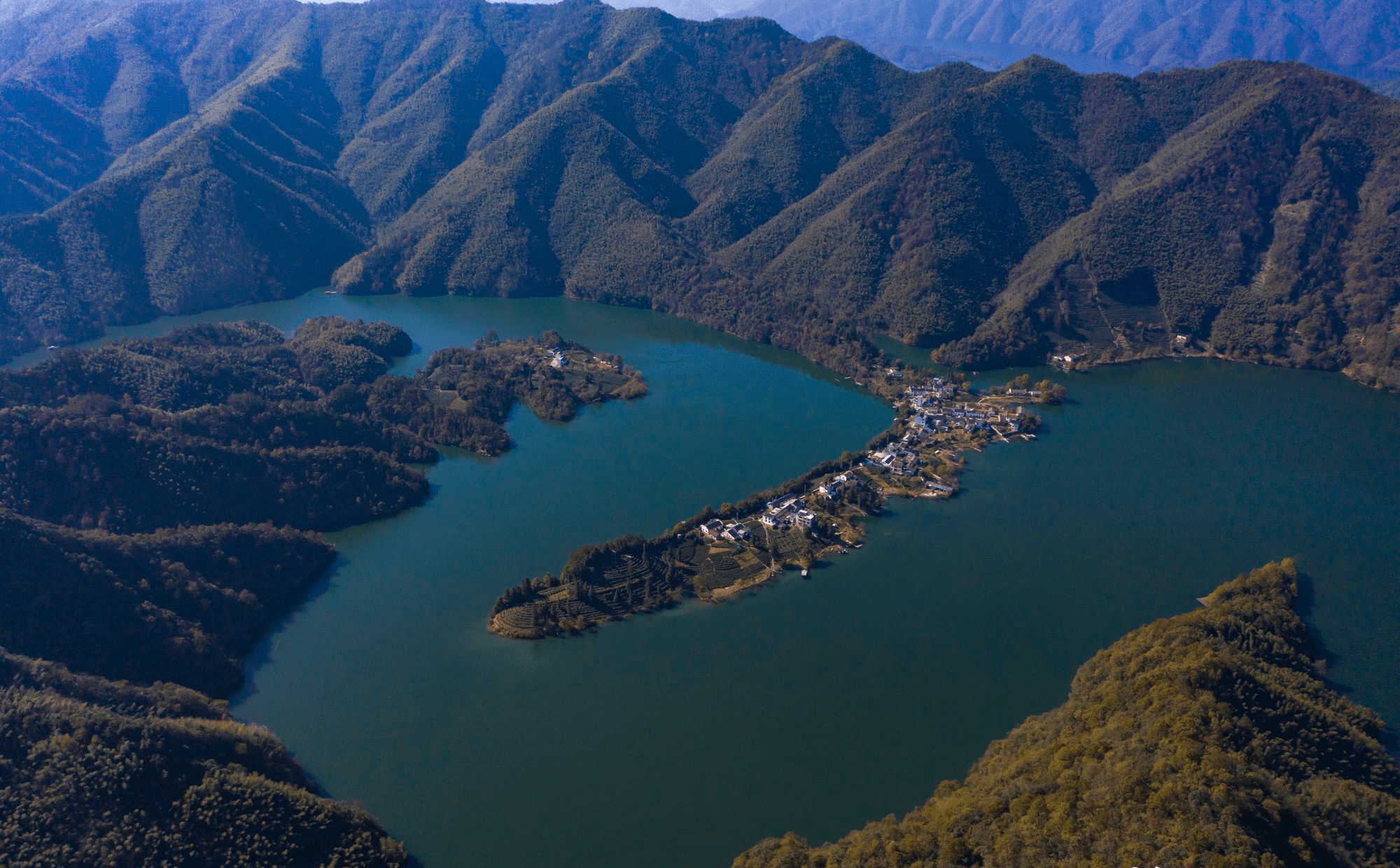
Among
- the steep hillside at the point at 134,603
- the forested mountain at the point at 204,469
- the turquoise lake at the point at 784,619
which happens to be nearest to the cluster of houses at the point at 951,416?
the turquoise lake at the point at 784,619

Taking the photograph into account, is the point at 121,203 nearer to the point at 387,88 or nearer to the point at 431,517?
the point at 387,88

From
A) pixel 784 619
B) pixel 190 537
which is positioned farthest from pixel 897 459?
pixel 190 537

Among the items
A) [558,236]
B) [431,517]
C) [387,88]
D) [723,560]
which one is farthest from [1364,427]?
[387,88]

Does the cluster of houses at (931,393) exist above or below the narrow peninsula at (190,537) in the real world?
above

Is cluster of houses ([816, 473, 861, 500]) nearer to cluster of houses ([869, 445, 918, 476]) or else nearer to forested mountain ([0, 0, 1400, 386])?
cluster of houses ([869, 445, 918, 476])

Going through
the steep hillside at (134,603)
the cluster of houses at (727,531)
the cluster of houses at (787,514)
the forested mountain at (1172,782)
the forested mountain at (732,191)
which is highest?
the forested mountain at (732,191)

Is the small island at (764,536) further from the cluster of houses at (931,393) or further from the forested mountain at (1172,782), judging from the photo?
the forested mountain at (1172,782)

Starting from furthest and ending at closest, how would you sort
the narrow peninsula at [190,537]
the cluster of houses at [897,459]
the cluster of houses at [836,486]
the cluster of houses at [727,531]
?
the cluster of houses at [897,459]
the cluster of houses at [836,486]
the cluster of houses at [727,531]
the narrow peninsula at [190,537]
